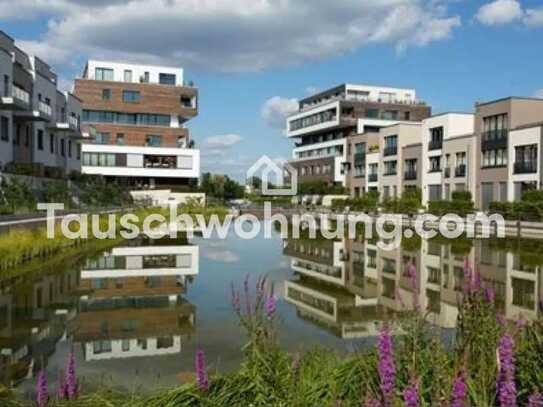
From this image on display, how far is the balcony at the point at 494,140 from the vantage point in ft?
137

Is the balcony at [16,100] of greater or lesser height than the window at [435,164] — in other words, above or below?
above

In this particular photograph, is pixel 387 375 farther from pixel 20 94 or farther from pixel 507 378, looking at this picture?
pixel 20 94

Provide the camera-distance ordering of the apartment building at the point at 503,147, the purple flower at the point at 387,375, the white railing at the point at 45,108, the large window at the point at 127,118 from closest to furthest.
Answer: the purple flower at the point at 387,375
the white railing at the point at 45,108
the apartment building at the point at 503,147
the large window at the point at 127,118

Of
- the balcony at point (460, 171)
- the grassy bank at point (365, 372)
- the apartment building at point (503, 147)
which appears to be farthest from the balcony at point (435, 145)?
the grassy bank at point (365, 372)

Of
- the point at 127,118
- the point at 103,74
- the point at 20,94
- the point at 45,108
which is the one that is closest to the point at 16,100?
the point at 20,94

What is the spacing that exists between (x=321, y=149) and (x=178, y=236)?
56795 millimetres

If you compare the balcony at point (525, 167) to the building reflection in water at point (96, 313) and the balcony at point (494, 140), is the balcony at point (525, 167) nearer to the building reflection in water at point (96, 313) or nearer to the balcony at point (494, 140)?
the balcony at point (494, 140)

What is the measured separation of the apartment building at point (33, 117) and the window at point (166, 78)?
18.0 m

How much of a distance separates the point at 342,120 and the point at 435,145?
89.0 feet

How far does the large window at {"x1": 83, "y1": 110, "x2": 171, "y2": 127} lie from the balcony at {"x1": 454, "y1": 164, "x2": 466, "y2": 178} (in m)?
30.1

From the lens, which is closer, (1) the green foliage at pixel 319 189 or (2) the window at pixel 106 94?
(2) the window at pixel 106 94

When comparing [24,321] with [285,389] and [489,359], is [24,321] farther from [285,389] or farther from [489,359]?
[489,359]

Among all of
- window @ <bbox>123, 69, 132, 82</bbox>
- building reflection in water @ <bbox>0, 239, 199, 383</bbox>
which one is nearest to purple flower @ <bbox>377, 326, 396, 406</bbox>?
building reflection in water @ <bbox>0, 239, 199, 383</bbox>

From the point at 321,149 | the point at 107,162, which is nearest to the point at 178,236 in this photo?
the point at 107,162
